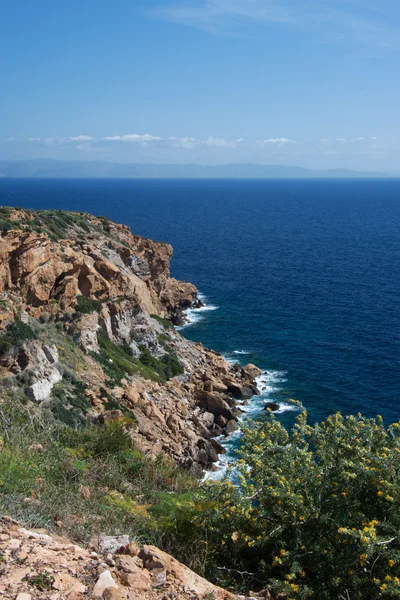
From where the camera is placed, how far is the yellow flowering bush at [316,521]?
27.0 ft

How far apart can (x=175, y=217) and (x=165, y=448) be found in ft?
437

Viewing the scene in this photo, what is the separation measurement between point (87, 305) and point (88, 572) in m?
31.5

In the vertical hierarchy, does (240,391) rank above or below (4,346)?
below

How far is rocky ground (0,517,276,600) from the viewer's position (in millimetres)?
6707

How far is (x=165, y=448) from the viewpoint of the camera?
28.9 meters

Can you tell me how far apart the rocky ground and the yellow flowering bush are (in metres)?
0.82

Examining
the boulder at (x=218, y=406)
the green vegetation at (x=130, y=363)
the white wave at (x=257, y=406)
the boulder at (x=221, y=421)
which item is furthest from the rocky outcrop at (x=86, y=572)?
the boulder at (x=218, y=406)

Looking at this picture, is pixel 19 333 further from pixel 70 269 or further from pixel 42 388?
pixel 70 269

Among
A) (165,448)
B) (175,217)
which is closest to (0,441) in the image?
(165,448)

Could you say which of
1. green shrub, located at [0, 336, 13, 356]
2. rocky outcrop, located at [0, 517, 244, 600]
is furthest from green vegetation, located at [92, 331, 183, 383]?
rocky outcrop, located at [0, 517, 244, 600]

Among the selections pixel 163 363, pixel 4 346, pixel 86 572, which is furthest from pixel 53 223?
pixel 86 572

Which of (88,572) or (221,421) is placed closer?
(88,572)

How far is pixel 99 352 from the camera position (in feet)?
117

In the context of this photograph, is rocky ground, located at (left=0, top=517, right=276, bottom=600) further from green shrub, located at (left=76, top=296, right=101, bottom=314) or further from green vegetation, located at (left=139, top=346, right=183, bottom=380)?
green vegetation, located at (left=139, top=346, right=183, bottom=380)
